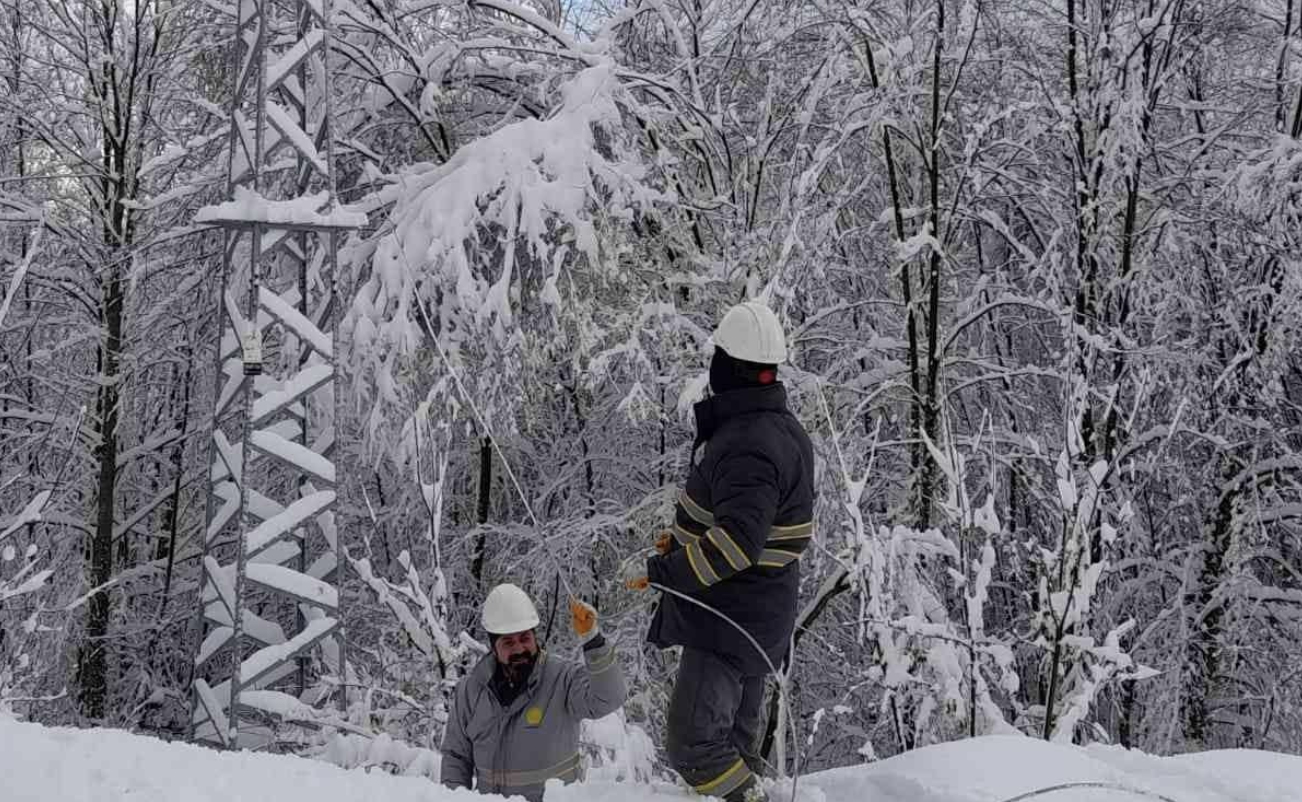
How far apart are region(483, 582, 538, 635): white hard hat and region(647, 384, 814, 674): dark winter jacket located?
0.38 m

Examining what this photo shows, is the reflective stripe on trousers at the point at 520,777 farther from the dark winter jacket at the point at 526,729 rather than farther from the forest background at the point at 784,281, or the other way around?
the forest background at the point at 784,281

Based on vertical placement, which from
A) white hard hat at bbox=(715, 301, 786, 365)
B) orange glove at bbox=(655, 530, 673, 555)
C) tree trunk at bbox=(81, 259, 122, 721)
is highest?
white hard hat at bbox=(715, 301, 786, 365)

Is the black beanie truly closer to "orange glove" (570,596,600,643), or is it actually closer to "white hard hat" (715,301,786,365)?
"white hard hat" (715,301,786,365)

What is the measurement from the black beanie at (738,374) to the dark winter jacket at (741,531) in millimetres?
33

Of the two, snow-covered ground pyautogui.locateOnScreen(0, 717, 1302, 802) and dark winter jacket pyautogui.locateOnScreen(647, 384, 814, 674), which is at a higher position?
dark winter jacket pyautogui.locateOnScreen(647, 384, 814, 674)

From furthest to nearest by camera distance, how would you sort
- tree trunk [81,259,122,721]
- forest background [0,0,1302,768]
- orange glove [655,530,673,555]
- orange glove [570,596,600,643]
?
1. tree trunk [81,259,122,721]
2. forest background [0,0,1302,768]
3. orange glove [655,530,673,555]
4. orange glove [570,596,600,643]

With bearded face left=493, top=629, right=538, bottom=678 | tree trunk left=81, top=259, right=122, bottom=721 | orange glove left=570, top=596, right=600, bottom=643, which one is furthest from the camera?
tree trunk left=81, top=259, right=122, bottom=721

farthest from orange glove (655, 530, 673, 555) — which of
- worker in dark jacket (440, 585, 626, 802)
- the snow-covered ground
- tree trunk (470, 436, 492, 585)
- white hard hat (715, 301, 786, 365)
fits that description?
tree trunk (470, 436, 492, 585)

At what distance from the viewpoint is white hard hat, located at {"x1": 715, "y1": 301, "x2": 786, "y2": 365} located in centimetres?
331

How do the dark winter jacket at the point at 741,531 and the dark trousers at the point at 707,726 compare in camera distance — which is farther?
the dark trousers at the point at 707,726

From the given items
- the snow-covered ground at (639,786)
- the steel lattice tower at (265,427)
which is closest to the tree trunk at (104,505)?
the steel lattice tower at (265,427)

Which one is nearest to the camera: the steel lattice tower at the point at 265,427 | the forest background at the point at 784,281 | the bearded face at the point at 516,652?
the bearded face at the point at 516,652

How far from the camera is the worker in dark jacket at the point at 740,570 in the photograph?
323 centimetres


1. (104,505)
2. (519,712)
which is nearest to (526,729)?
(519,712)
